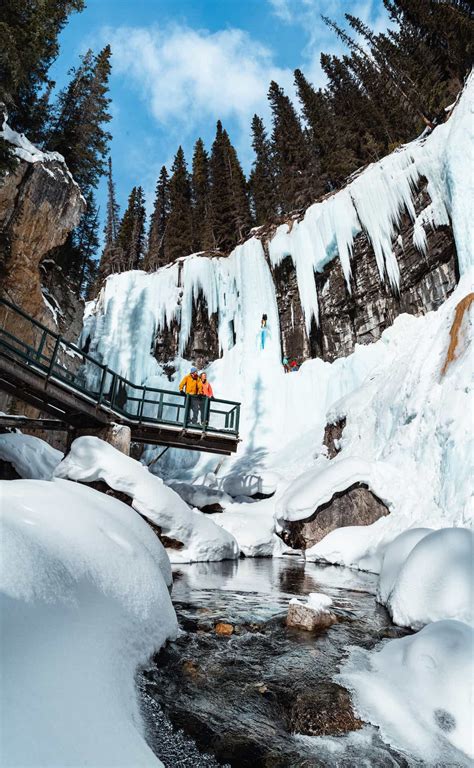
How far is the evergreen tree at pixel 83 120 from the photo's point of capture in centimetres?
2111

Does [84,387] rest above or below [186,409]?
above

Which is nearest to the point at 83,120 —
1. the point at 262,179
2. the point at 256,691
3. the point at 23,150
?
the point at 23,150

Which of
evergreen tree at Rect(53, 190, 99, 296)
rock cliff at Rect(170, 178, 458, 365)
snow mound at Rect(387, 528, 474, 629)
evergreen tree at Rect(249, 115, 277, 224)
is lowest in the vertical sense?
snow mound at Rect(387, 528, 474, 629)

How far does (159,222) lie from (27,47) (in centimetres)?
2544

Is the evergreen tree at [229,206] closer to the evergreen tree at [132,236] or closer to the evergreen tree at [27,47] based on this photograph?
the evergreen tree at [132,236]

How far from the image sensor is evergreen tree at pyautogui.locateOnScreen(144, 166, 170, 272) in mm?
34631

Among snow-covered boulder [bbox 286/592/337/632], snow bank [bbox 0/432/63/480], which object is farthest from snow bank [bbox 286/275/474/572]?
snow bank [bbox 0/432/63/480]

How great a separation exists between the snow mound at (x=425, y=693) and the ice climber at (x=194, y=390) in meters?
9.40

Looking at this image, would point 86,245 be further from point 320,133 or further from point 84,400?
point 84,400

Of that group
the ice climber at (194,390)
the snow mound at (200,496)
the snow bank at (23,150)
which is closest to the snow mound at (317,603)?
the ice climber at (194,390)

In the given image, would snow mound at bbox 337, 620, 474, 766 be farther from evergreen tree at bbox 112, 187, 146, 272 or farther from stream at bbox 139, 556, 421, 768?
evergreen tree at bbox 112, 187, 146, 272

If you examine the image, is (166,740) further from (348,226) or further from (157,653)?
(348,226)

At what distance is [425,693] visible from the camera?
232cm

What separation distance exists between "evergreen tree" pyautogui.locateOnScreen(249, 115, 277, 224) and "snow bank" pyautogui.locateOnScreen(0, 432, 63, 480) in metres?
23.4
